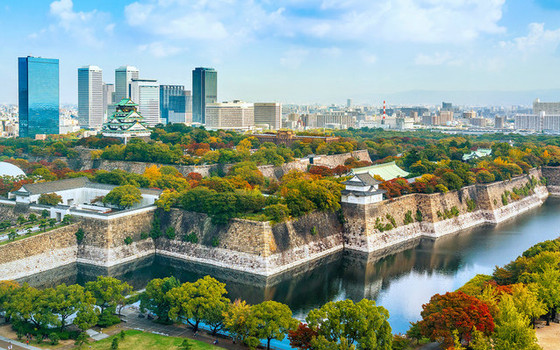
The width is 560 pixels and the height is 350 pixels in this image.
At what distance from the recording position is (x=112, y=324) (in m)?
20.5

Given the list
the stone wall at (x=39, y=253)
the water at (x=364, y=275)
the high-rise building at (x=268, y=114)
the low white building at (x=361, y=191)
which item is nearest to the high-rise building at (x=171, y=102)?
the high-rise building at (x=268, y=114)

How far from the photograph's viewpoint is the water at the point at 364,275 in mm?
25500

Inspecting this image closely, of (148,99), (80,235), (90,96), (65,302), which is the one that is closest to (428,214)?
(80,235)

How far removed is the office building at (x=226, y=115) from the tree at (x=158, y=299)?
82.4 meters

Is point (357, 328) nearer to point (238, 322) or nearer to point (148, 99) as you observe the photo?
point (238, 322)

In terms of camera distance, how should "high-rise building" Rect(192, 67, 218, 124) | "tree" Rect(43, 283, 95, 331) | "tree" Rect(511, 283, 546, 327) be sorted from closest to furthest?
"tree" Rect(511, 283, 546, 327) < "tree" Rect(43, 283, 95, 331) < "high-rise building" Rect(192, 67, 218, 124)

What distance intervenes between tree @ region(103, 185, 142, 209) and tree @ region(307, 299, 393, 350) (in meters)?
19.0

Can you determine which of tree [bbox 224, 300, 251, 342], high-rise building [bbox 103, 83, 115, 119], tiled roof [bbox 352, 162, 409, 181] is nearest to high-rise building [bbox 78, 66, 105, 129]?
high-rise building [bbox 103, 83, 115, 119]

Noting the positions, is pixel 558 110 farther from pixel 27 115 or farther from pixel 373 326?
pixel 373 326

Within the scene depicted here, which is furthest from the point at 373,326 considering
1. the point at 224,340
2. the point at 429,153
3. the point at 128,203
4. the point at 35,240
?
the point at 429,153

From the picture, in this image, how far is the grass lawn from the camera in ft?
60.7

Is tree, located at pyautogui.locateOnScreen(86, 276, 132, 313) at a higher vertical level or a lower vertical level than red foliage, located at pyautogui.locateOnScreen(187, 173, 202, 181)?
lower

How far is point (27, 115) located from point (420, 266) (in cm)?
8060

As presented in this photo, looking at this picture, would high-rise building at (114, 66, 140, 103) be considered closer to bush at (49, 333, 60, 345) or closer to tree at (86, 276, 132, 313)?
tree at (86, 276, 132, 313)
